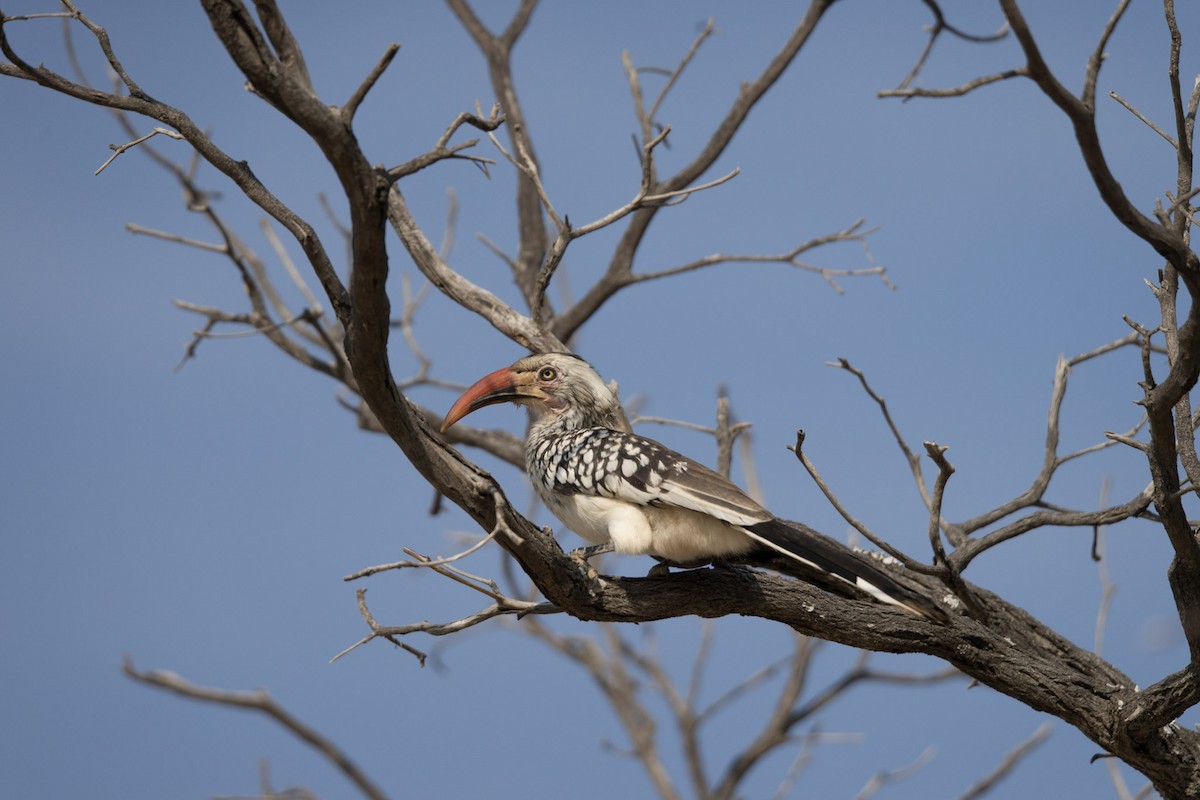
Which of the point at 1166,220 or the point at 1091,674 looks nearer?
the point at 1166,220

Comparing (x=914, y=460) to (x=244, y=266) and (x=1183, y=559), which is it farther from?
(x=244, y=266)

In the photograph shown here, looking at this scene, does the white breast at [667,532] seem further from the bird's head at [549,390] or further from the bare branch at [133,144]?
the bare branch at [133,144]

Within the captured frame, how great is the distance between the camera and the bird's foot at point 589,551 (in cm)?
326

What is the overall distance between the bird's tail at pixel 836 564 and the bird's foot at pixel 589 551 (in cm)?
46

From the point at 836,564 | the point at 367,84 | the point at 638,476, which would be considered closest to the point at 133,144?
the point at 367,84

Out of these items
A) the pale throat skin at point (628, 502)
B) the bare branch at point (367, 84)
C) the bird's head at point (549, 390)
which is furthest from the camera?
the bird's head at point (549, 390)

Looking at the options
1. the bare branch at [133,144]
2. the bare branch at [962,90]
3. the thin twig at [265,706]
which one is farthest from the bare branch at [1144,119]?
the thin twig at [265,706]

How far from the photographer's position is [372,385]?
102 inches

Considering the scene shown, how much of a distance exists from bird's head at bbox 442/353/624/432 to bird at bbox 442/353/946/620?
36 centimetres

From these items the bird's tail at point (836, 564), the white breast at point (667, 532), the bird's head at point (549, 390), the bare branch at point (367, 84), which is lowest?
the bird's tail at point (836, 564)

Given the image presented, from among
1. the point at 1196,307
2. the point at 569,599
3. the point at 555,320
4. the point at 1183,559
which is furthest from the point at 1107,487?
the point at 555,320

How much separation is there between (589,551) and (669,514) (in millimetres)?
276

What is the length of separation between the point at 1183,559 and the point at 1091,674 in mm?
782

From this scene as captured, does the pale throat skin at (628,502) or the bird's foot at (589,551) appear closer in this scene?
the bird's foot at (589,551)
